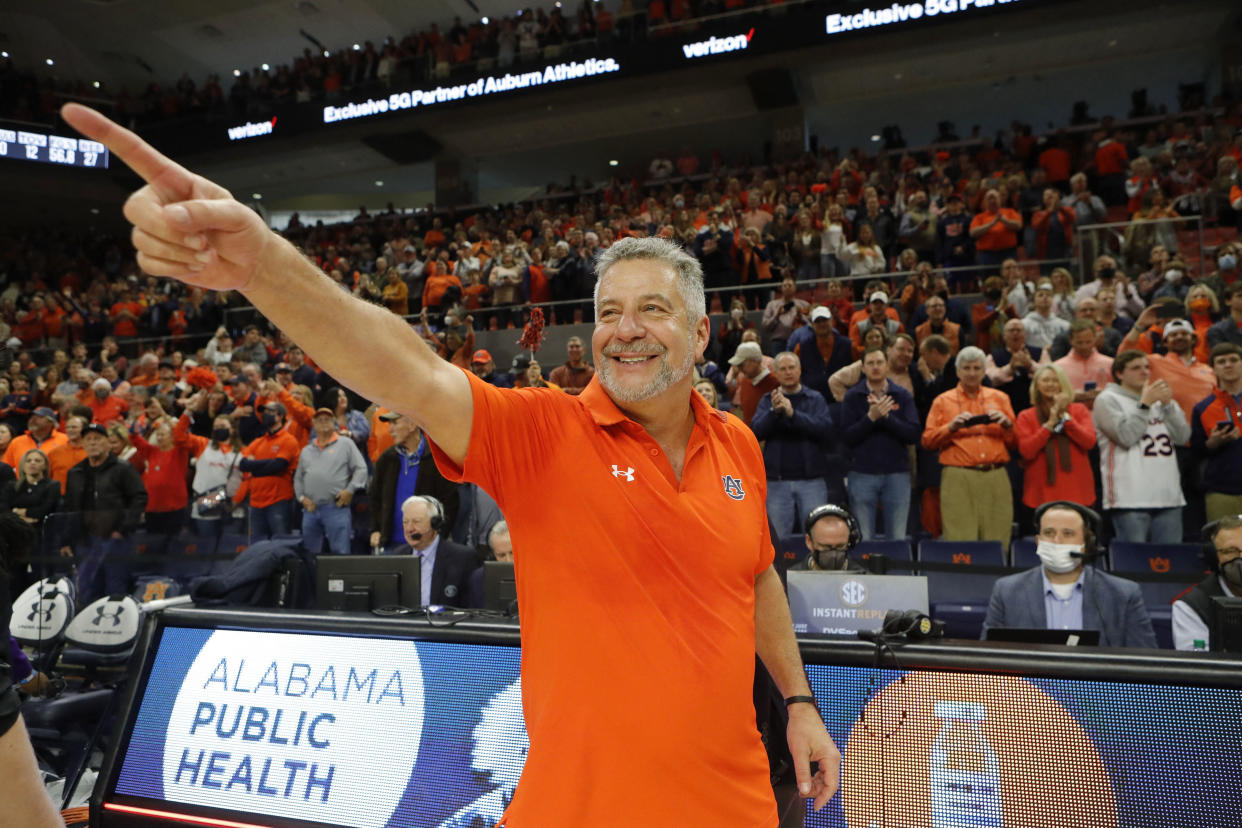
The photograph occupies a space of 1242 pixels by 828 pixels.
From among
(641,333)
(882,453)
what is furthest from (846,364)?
(641,333)

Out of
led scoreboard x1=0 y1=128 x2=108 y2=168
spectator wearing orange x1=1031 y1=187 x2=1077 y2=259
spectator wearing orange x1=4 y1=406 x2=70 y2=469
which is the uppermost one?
led scoreboard x1=0 y1=128 x2=108 y2=168

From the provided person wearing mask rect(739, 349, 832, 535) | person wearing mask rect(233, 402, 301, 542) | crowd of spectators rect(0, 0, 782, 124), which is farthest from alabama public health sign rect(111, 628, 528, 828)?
crowd of spectators rect(0, 0, 782, 124)

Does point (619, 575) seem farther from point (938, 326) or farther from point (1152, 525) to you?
point (938, 326)

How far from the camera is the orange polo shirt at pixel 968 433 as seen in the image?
20.3ft

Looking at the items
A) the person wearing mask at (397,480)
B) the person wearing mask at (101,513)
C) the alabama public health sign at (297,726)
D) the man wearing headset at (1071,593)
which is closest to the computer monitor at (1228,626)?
the man wearing headset at (1071,593)

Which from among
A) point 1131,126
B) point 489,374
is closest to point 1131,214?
point 1131,126

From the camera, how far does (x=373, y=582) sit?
3.91m

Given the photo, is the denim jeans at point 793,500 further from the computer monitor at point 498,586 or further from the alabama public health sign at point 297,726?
the alabama public health sign at point 297,726

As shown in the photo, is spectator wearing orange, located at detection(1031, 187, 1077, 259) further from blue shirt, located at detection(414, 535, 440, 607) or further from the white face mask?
blue shirt, located at detection(414, 535, 440, 607)

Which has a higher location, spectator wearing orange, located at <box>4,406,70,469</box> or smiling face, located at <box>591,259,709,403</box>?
spectator wearing orange, located at <box>4,406,70,469</box>

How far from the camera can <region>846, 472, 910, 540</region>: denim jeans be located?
6477 mm

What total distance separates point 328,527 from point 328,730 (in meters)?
5.13

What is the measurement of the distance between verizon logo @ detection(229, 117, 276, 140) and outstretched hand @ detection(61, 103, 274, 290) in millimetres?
22327

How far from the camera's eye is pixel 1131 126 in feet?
47.5
